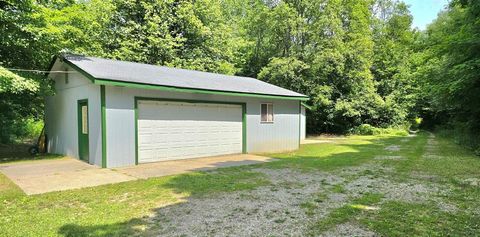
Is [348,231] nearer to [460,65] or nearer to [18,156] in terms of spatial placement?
[460,65]

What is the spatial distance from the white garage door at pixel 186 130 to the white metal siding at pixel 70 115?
3.94ft

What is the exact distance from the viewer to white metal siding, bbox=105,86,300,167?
8750 millimetres

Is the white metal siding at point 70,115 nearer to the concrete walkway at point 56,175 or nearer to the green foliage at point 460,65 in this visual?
the concrete walkway at point 56,175

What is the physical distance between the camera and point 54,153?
1193 centimetres

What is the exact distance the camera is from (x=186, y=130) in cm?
1072

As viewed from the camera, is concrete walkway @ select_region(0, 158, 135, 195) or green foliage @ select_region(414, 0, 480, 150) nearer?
concrete walkway @ select_region(0, 158, 135, 195)

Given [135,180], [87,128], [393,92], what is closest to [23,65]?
[87,128]

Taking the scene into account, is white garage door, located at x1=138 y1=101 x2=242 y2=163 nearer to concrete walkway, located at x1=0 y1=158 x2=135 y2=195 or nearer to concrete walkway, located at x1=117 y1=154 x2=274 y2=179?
concrete walkway, located at x1=117 y1=154 x2=274 y2=179

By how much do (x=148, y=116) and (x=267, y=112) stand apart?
17.6 feet

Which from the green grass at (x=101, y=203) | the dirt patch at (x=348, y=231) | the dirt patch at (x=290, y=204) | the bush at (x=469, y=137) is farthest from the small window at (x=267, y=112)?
the dirt patch at (x=348, y=231)

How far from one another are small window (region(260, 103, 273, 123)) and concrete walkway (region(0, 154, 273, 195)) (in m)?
2.79

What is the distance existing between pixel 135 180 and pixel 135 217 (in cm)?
273

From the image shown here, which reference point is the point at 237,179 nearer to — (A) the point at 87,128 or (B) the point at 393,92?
(A) the point at 87,128

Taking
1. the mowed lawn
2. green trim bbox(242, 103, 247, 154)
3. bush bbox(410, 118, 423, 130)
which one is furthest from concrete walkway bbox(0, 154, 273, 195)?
bush bbox(410, 118, 423, 130)
